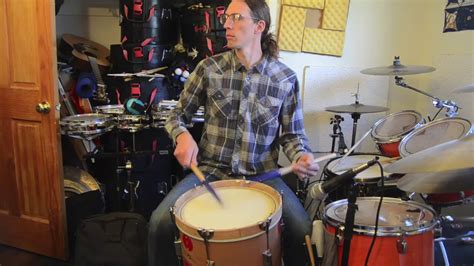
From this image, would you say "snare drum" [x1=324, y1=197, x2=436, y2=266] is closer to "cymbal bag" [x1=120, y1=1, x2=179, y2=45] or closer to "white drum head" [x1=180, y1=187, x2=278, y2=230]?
"white drum head" [x1=180, y1=187, x2=278, y2=230]

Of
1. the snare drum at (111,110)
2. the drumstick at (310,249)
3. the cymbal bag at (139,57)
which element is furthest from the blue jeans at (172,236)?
the cymbal bag at (139,57)

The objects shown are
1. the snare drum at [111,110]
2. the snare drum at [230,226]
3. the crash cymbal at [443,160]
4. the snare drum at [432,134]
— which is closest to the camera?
the crash cymbal at [443,160]

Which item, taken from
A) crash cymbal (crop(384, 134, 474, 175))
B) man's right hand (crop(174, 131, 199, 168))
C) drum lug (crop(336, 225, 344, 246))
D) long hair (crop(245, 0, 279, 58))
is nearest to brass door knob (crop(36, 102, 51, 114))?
man's right hand (crop(174, 131, 199, 168))

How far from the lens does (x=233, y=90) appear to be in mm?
1729

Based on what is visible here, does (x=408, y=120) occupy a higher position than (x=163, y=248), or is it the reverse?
(x=408, y=120)

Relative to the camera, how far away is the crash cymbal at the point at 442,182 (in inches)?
48.0

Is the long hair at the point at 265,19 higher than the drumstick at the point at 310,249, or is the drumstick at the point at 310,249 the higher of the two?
the long hair at the point at 265,19

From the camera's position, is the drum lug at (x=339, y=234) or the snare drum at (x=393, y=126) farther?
the snare drum at (x=393, y=126)

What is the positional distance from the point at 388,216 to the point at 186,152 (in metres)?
0.77

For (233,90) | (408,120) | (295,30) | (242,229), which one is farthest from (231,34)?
(408,120)

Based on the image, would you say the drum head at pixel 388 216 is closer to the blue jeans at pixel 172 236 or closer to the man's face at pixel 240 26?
the blue jeans at pixel 172 236

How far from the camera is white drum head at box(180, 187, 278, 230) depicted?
1225 mm

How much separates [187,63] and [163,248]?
149cm

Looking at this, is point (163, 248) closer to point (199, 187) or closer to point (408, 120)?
point (199, 187)
